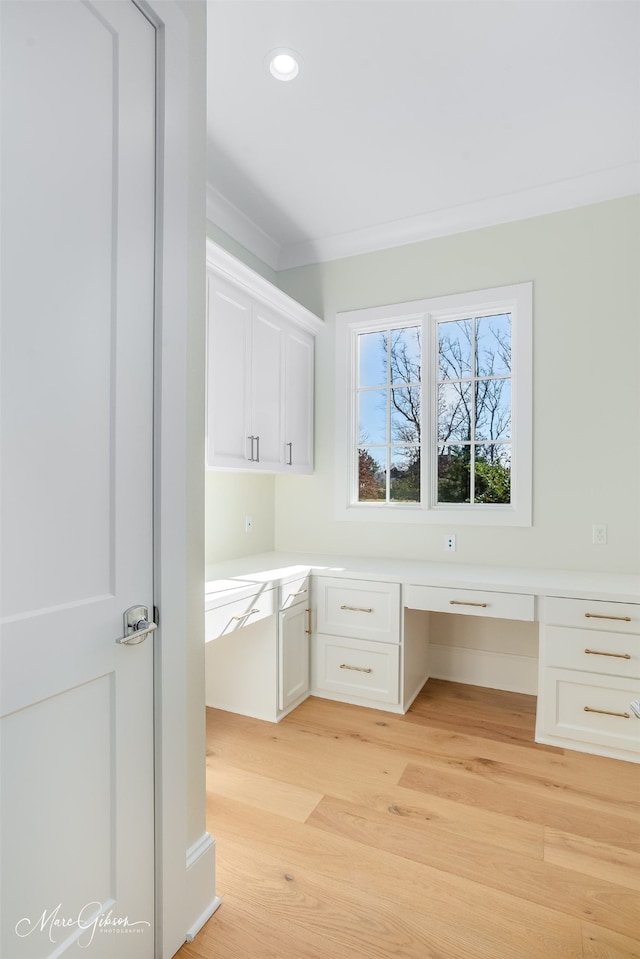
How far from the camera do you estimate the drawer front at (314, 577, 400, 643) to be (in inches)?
106

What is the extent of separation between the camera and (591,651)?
232cm

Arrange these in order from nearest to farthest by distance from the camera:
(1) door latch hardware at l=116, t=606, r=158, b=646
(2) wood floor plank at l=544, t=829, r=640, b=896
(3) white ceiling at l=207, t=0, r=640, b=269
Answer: (1) door latch hardware at l=116, t=606, r=158, b=646
(2) wood floor plank at l=544, t=829, r=640, b=896
(3) white ceiling at l=207, t=0, r=640, b=269

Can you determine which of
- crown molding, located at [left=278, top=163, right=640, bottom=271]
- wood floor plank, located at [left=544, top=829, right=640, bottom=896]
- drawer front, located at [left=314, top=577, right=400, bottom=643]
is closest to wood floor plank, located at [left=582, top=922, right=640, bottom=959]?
wood floor plank, located at [left=544, top=829, right=640, bottom=896]

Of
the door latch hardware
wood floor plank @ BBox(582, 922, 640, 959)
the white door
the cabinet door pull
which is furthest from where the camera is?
the cabinet door pull

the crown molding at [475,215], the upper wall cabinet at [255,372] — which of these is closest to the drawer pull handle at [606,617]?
the upper wall cabinet at [255,372]

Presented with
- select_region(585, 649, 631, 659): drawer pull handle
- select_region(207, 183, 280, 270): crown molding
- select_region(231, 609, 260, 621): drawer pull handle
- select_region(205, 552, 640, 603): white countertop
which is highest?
select_region(207, 183, 280, 270): crown molding

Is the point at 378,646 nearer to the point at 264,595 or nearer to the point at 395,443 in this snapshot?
the point at 264,595

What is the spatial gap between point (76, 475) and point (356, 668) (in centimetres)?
212

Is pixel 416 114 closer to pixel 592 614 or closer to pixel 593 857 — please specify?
pixel 592 614

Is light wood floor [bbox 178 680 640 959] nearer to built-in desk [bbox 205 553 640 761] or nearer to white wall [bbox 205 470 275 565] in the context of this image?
built-in desk [bbox 205 553 640 761]

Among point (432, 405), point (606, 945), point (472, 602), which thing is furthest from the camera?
point (432, 405)

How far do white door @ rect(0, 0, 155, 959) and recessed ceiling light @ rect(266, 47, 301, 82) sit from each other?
3.02 ft

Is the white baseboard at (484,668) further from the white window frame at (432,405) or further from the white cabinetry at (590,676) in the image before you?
the white window frame at (432,405)

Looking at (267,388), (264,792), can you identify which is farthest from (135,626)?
(267,388)
